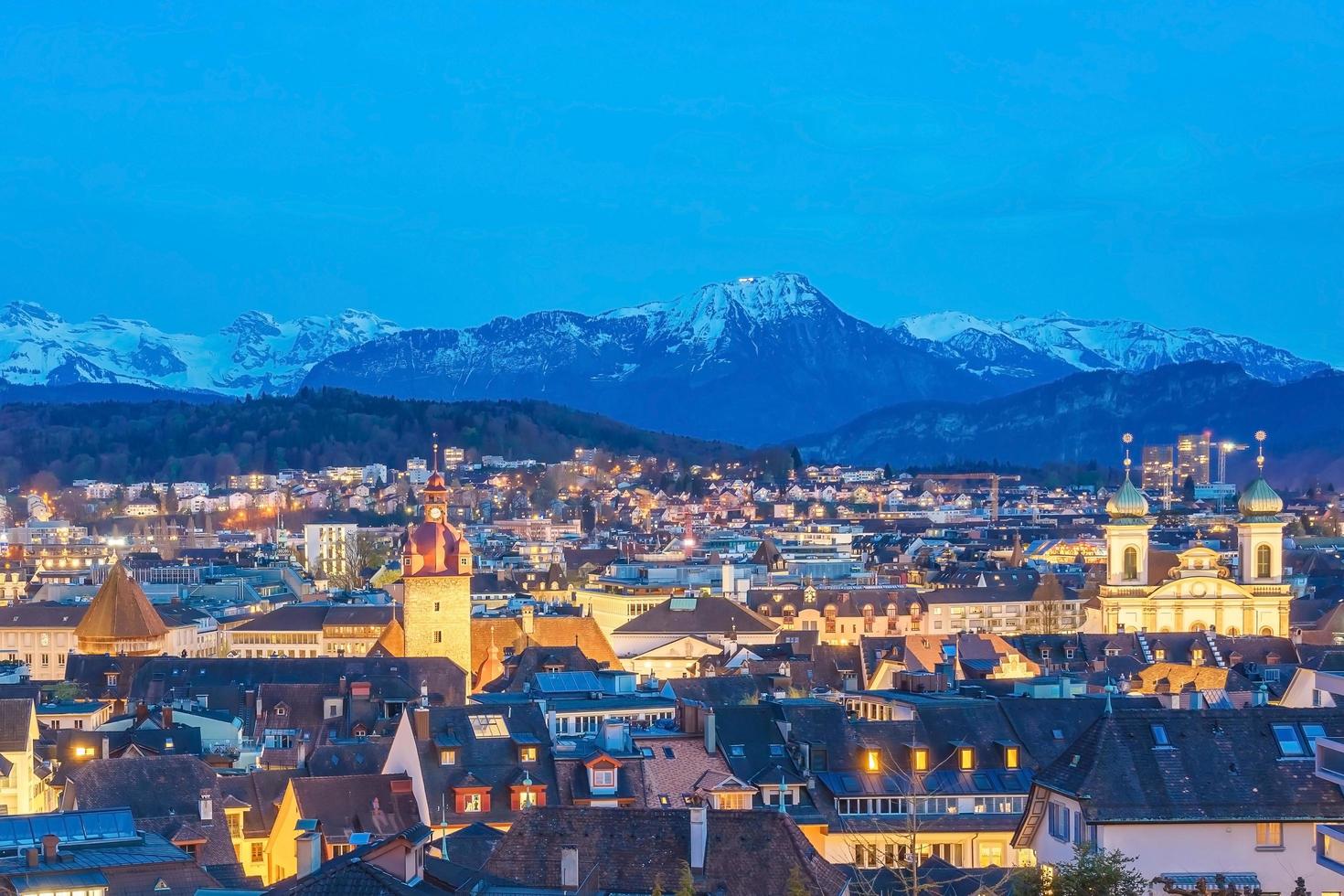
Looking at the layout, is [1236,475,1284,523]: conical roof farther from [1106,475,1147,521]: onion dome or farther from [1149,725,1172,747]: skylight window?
[1149,725,1172,747]: skylight window

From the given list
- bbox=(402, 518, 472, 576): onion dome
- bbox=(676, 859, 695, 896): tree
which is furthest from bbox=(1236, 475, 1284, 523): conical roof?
bbox=(676, 859, 695, 896): tree

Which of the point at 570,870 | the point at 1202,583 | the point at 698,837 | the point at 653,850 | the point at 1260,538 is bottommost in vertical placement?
the point at 570,870

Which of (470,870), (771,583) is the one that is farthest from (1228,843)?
(771,583)

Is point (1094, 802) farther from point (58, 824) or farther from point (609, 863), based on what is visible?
point (58, 824)

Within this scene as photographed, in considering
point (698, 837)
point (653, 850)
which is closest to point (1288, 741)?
point (698, 837)

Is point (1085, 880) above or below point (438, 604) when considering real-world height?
below

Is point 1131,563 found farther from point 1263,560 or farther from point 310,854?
point 310,854
